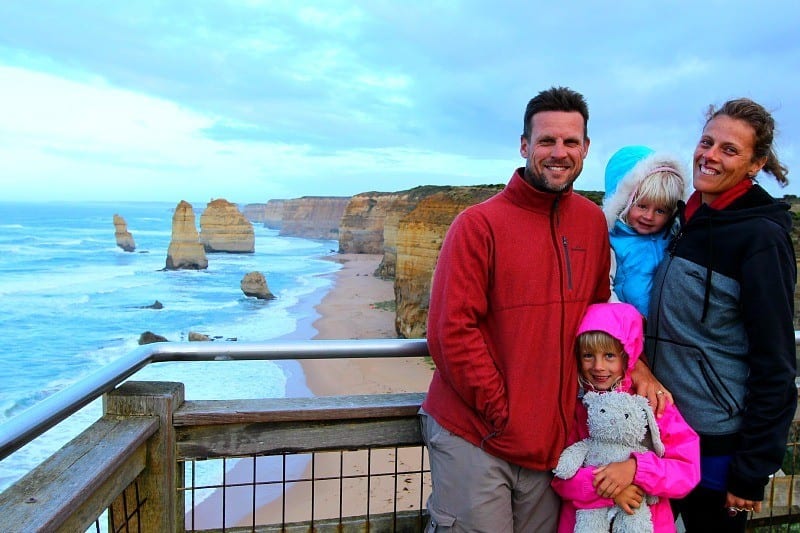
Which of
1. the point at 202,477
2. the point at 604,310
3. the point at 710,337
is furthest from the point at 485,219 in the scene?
the point at 202,477

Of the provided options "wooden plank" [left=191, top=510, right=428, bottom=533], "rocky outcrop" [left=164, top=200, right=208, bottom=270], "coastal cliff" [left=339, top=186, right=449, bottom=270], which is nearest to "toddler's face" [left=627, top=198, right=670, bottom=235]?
"wooden plank" [left=191, top=510, right=428, bottom=533]

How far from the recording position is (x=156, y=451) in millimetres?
2314

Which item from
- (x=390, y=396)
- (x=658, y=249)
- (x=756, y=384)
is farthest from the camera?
(x=390, y=396)

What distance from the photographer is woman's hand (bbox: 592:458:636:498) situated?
2033mm

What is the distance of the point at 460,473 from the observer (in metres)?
2.09

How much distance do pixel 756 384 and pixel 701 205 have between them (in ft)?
2.10

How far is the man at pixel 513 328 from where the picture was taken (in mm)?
2014

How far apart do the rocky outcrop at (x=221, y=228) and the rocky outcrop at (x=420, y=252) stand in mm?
49176

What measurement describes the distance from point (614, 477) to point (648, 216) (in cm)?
96

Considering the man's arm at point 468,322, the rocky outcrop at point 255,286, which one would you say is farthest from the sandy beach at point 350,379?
the rocky outcrop at point 255,286

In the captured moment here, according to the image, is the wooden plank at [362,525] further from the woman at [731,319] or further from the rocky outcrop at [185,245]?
the rocky outcrop at [185,245]

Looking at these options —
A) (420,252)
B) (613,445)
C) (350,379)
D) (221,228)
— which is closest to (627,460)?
(613,445)

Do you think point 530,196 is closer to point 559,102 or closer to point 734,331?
point 559,102

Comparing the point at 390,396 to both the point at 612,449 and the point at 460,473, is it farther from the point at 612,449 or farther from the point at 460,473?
the point at 612,449
